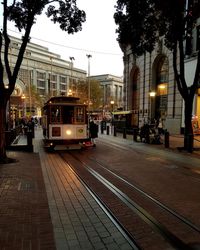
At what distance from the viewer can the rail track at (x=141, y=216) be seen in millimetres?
4930

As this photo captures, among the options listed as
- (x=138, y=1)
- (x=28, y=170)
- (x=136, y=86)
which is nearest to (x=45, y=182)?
(x=28, y=170)

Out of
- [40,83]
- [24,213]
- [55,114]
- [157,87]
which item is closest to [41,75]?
[40,83]

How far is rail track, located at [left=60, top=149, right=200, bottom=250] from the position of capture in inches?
194

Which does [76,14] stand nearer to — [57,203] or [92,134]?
[92,134]

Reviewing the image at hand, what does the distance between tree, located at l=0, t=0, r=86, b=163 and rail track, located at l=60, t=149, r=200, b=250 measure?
5.05m

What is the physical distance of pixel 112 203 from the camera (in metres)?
7.10

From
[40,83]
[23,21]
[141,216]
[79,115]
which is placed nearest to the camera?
[141,216]

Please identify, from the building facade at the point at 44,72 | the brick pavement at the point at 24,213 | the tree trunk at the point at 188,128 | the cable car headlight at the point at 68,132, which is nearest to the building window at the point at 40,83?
the building facade at the point at 44,72

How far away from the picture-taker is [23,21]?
14.1 meters

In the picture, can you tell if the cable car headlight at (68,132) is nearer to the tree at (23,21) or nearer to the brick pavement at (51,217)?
the tree at (23,21)

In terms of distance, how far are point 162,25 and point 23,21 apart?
775 cm

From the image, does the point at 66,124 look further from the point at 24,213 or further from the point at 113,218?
the point at 113,218

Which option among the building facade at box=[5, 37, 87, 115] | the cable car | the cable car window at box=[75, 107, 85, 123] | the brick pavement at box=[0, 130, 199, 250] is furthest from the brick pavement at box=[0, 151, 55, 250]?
the building facade at box=[5, 37, 87, 115]

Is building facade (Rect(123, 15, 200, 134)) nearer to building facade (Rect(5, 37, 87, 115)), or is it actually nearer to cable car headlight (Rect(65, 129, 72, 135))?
cable car headlight (Rect(65, 129, 72, 135))
